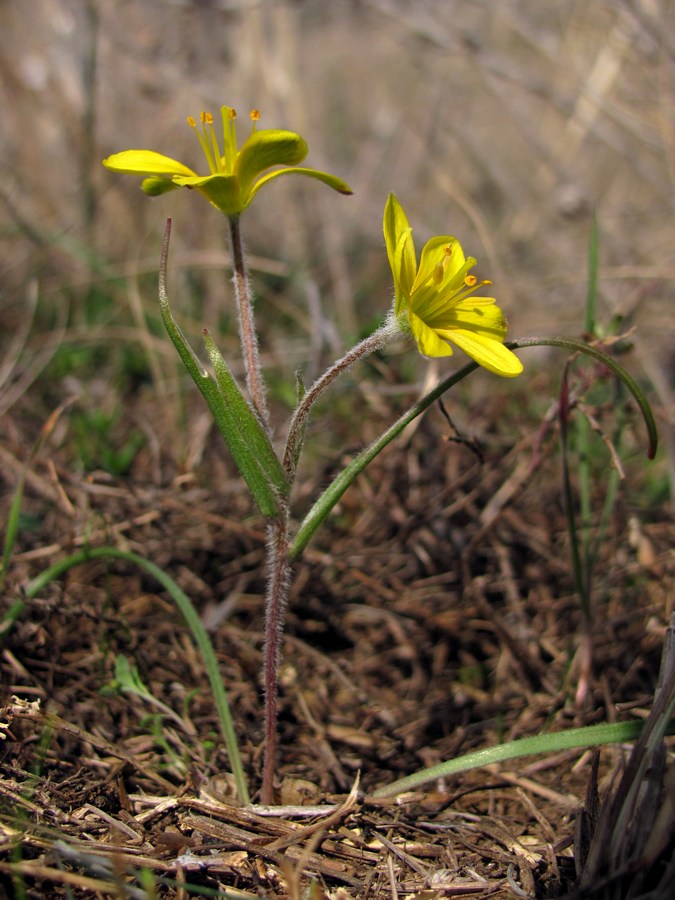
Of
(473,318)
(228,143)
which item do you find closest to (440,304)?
(473,318)

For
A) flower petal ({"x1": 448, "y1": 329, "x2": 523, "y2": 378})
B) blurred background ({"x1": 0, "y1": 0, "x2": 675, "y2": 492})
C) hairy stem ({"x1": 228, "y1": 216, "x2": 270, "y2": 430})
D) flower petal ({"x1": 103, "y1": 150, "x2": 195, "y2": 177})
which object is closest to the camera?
flower petal ({"x1": 448, "y1": 329, "x2": 523, "y2": 378})

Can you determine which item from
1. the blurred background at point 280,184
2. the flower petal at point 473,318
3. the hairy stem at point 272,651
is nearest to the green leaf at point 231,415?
the hairy stem at point 272,651

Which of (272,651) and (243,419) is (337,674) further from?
(243,419)

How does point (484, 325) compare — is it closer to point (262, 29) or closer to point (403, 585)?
point (403, 585)

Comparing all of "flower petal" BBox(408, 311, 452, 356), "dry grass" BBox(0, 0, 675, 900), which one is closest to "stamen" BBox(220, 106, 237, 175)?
"flower petal" BBox(408, 311, 452, 356)

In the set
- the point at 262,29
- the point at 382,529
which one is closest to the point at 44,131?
the point at 262,29

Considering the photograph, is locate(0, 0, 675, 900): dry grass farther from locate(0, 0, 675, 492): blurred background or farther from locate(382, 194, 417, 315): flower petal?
locate(382, 194, 417, 315): flower petal

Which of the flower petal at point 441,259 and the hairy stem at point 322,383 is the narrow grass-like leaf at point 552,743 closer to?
the hairy stem at point 322,383
